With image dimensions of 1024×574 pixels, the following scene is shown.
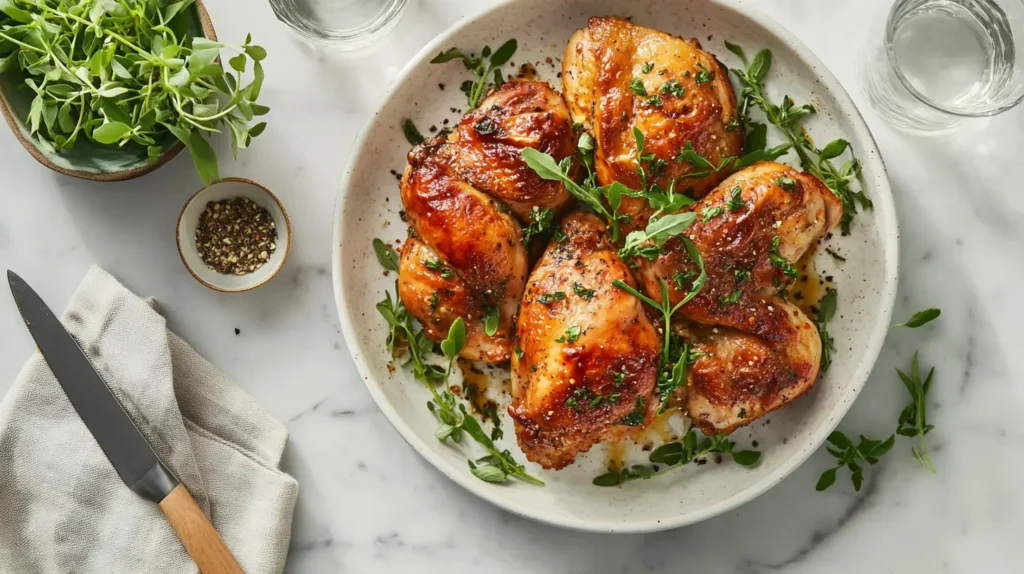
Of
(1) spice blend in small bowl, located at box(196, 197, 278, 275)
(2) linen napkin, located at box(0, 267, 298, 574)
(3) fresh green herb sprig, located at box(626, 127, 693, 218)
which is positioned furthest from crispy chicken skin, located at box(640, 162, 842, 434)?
(2) linen napkin, located at box(0, 267, 298, 574)

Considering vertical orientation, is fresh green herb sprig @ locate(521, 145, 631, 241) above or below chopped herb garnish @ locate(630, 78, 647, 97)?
below

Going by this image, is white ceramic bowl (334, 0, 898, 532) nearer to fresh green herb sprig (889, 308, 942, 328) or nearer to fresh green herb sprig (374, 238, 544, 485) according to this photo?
fresh green herb sprig (374, 238, 544, 485)

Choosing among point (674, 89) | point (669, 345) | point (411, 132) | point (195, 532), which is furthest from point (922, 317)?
point (195, 532)

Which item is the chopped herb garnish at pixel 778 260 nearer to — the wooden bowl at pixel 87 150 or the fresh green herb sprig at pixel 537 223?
the fresh green herb sprig at pixel 537 223

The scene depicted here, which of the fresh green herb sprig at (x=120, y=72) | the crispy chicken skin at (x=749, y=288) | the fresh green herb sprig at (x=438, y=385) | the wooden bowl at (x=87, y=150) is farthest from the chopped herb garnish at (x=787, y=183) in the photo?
the wooden bowl at (x=87, y=150)

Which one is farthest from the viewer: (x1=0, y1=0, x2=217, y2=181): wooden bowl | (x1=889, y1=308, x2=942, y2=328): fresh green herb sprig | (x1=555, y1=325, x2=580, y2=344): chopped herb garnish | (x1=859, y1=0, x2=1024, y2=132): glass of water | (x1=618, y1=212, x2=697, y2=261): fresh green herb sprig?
(x1=859, y1=0, x2=1024, y2=132): glass of water

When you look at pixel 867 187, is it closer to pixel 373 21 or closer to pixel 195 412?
pixel 373 21

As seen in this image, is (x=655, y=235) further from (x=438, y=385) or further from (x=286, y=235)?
(x=286, y=235)

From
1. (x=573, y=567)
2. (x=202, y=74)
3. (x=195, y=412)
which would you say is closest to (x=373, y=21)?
(x=202, y=74)
